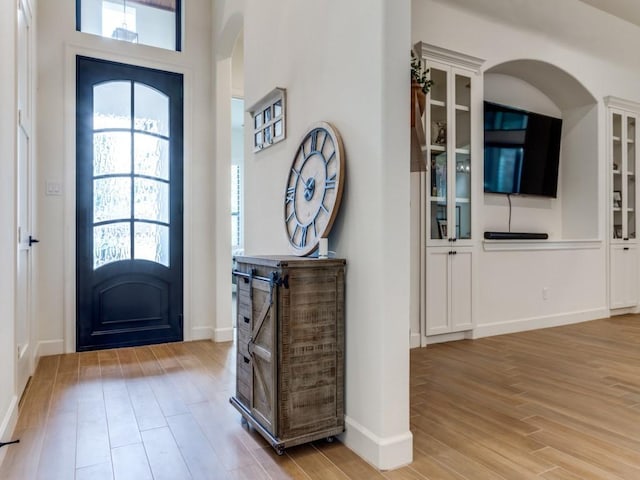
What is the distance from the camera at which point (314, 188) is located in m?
2.19

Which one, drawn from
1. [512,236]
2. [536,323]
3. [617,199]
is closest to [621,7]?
[617,199]

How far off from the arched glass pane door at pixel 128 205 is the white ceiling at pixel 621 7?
15.6 ft

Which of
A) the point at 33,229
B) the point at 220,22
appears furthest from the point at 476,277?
the point at 33,229

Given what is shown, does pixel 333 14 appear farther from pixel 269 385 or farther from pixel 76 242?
pixel 76 242

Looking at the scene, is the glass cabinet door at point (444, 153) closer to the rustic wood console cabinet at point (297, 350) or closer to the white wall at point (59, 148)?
the rustic wood console cabinet at point (297, 350)

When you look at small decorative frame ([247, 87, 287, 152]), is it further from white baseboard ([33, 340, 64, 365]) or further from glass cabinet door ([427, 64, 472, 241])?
white baseboard ([33, 340, 64, 365])

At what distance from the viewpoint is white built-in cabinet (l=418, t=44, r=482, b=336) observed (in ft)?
12.1

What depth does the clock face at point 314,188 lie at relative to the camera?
6.49ft

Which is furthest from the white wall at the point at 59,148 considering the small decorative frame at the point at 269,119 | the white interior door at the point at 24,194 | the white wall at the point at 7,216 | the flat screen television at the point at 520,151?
the flat screen television at the point at 520,151

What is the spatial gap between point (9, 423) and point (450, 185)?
3495 mm

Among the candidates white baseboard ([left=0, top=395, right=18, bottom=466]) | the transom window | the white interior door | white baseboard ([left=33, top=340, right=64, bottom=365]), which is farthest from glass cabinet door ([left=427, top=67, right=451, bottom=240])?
white baseboard ([left=33, top=340, right=64, bottom=365])

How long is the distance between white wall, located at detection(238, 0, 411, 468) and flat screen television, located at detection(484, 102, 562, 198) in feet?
8.71

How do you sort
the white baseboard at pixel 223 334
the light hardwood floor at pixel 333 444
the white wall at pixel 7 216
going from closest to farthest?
the light hardwood floor at pixel 333 444 → the white wall at pixel 7 216 → the white baseboard at pixel 223 334

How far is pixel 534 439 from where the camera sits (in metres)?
1.91
